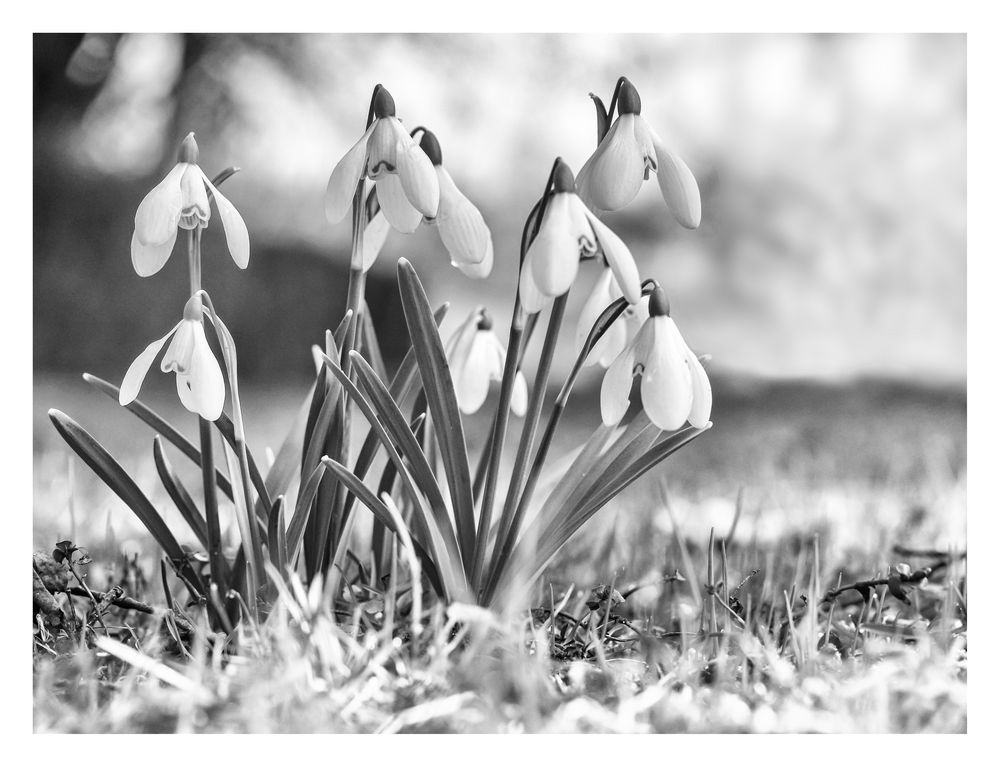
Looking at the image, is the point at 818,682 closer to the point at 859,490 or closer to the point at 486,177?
the point at 859,490

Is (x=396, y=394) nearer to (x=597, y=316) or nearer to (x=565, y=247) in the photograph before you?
(x=597, y=316)

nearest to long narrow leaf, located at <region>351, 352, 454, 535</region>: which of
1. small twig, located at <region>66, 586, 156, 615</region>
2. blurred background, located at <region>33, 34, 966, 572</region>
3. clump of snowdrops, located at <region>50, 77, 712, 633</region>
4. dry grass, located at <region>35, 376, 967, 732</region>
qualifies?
clump of snowdrops, located at <region>50, 77, 712, 633</region>

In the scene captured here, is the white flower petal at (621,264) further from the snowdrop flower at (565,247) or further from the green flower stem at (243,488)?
the green flower stem at (243,488)

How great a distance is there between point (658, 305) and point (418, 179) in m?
0.26

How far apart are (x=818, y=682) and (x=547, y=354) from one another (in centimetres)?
42

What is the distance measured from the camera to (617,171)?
918 millimetres

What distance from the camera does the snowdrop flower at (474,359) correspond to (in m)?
1.22

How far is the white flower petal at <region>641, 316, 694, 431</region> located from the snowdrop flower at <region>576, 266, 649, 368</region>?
15cm

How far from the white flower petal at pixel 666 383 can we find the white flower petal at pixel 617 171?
128 millimetres

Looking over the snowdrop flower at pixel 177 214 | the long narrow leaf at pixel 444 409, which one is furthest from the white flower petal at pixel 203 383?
the long narrow leaf at pixel 444 409

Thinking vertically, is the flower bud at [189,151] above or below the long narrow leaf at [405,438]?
above
